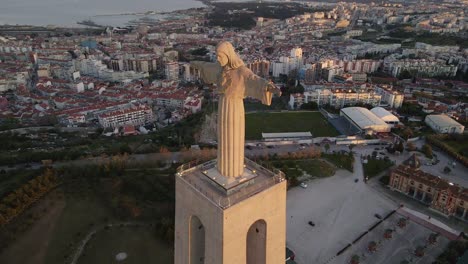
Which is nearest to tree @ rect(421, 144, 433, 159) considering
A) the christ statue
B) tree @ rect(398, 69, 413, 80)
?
tree @ rect(398, 69, 413, 80)

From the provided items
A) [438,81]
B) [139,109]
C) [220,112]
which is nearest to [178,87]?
[139,109]

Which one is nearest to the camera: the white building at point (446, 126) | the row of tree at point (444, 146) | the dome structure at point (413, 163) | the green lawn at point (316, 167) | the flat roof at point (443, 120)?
the green lawn at point (316, 167)

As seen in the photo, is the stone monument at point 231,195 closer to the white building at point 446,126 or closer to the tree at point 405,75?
the white building at point 446,126

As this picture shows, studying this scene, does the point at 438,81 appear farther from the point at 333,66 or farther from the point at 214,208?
the point at 214,208

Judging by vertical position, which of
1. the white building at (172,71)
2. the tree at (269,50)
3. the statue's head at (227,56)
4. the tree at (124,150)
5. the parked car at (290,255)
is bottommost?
the parked car at (290,255)

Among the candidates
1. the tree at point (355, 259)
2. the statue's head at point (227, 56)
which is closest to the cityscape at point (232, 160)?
the statue's head at point (227, 56)

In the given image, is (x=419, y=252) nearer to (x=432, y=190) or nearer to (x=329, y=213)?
(x=329, y=213)
